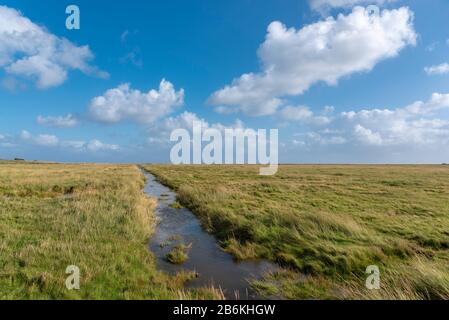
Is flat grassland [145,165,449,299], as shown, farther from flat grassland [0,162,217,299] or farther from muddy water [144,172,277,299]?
flat grassland [0,162,217,299]

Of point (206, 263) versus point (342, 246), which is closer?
point (206, 263)

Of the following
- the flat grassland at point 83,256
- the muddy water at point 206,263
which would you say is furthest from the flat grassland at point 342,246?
the flat grassland at point 83,256

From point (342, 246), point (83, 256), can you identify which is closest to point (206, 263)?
point (83, 256)

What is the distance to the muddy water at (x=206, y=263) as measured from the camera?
804cm

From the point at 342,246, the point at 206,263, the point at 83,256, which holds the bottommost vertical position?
the point at 206,263

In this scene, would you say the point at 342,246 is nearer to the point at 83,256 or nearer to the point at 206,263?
the point at 206,263

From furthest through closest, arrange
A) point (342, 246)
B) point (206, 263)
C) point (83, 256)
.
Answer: point (342, 246) < point (206, 263) < point (83, 256)

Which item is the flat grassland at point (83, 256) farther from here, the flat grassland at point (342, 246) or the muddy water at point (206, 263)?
the flat grassland at point (342, 246)

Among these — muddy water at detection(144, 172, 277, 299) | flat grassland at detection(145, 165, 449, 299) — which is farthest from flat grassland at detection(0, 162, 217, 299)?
flat grassland at detection(145, 165, 449, 299)

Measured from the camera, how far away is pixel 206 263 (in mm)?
9820

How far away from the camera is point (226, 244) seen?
11898 mm

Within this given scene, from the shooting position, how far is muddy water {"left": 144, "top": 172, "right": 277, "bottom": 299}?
26.4ft
